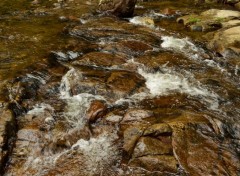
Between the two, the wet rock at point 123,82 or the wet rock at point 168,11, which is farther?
the wet rock at point 168,11

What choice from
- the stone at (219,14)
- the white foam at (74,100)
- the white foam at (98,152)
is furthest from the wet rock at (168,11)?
the white foam at (98,152)

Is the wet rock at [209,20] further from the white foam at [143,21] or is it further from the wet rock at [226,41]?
the white foam at [143,21]

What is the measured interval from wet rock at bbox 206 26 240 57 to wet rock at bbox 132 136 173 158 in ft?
22.8

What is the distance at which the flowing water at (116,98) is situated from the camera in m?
6.95

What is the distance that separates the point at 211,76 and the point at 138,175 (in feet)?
19.0

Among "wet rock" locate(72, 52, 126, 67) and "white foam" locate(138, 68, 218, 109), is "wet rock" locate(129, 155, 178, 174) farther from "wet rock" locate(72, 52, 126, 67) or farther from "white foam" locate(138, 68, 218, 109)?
"wet rock" locate(72, 52, 126, 67)

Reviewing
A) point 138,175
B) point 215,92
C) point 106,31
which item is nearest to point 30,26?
point 106,31

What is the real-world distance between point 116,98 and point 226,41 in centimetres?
688

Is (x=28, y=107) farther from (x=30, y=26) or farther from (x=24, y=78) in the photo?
(x=30, y=26)

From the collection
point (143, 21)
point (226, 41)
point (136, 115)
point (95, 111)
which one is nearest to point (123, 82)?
point (95, 111)

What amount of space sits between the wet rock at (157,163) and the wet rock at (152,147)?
109 mm

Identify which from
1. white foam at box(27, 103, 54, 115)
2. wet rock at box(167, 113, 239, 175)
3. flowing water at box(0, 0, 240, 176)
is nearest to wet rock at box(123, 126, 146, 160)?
flowing water at box(0, 0, 240, 176)

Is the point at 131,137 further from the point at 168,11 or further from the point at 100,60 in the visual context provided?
the point at 168,11

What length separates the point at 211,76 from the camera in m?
10.9
